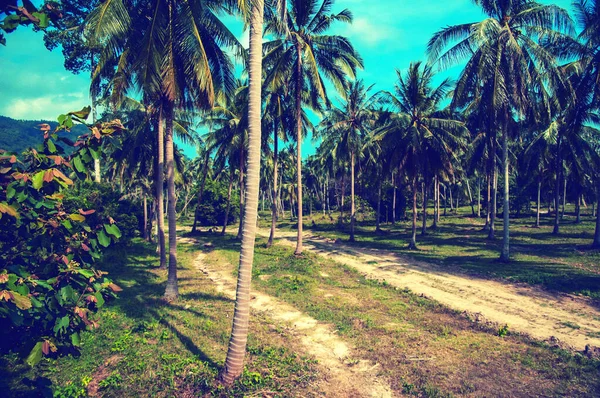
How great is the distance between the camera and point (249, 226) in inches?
253

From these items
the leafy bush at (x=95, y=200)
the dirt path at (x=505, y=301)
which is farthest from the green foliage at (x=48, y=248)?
the leafy bush at (x=95, y=200)

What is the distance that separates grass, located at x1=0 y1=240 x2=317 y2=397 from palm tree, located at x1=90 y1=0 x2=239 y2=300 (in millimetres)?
2581

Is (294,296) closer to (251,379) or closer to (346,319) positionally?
(346,319)

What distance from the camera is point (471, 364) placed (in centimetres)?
732

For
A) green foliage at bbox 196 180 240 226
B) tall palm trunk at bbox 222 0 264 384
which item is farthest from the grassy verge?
green foliage at bbox 196 180 240 226

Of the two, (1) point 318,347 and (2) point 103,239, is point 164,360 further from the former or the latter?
(2) point 103,239

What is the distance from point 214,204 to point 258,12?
139 feet

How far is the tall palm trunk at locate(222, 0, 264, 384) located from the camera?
644 cm

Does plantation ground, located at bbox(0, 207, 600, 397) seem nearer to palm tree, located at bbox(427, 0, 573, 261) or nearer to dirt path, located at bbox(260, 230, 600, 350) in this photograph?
dirt path, located at bbox(260, 230, 600, 350)

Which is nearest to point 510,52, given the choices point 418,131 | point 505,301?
point 418,131

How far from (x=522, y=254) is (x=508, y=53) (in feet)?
37.0

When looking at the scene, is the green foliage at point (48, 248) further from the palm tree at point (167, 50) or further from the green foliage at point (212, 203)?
the green foliage at point (212, 203)

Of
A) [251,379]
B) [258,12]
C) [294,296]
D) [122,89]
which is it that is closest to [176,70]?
[122,89]

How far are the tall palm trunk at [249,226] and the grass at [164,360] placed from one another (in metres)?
0.47
